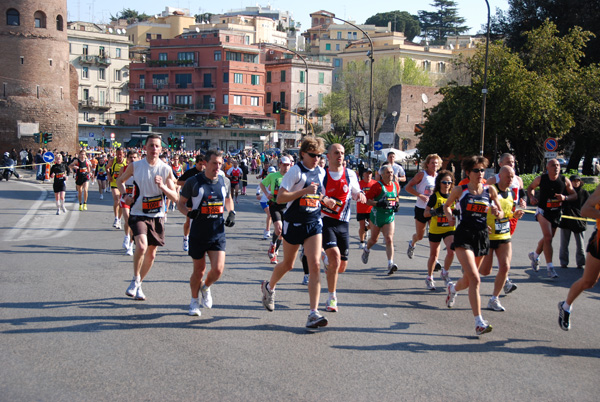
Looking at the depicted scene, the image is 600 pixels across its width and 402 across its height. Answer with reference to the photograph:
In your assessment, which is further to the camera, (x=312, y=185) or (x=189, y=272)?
(x=189, y=272)

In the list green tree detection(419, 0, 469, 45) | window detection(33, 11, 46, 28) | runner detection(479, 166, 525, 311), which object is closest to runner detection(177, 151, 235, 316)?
runner detection(479, 166, 525, 311)

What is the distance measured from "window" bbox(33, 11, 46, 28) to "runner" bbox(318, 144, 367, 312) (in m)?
54.8

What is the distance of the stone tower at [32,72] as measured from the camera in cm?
5416

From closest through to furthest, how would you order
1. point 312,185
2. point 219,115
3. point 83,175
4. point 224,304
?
point 312,185, point 224,304, point 83,175, point 219,115

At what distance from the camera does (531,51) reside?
3250 cm

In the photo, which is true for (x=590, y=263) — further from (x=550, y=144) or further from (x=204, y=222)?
(x=550, y=144)

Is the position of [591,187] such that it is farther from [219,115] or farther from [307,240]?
[219,115]

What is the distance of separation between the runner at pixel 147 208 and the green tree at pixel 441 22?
115901 mm

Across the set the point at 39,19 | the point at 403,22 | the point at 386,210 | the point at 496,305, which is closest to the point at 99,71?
the point at 39,19

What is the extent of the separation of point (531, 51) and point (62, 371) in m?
31.7

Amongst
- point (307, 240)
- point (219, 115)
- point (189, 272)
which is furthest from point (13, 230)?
point (219, 115)

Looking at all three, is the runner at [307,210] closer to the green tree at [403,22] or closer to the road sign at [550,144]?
the road sign at [550,144]

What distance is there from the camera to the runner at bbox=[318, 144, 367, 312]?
7219 mm

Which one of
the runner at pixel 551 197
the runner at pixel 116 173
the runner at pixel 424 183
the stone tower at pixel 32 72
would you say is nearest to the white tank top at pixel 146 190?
the runner at pixel 424 183
